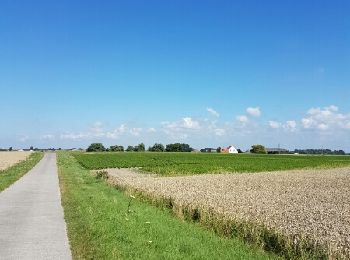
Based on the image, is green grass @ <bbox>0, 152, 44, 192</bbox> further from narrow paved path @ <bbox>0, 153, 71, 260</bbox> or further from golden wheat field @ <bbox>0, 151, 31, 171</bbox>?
narrow paved path @ <bbox>0, 153, 71, 260</bbox>

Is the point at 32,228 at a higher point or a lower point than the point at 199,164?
lower

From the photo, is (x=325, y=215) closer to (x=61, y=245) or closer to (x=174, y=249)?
(x=174, y=249)

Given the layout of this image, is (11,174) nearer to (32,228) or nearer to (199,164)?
(32,228)

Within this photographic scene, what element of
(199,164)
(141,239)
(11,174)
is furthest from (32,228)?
(199,164)

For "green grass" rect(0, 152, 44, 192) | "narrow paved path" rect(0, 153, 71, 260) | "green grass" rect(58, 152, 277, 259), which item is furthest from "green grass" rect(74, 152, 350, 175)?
"green grass" rect(58, 152, 277, 259)

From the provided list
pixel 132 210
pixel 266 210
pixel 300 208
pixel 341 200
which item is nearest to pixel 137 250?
A: pixel 132 210

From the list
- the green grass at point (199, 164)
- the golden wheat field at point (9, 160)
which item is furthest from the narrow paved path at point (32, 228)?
the golden wheat field at point (9, 160)

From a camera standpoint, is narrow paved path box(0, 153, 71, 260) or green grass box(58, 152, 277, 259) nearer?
narrow paved path box(0, 153, 71, 260)

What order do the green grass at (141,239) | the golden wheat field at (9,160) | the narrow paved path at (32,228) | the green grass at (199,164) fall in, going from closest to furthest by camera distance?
the narrow paved path at (32,228), the green grass at (141,239), the green grass at (199,164), the golden wheat field at (9,160)

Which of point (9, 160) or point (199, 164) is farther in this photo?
point (9, 160)

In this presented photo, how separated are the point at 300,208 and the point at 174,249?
10.8 meters

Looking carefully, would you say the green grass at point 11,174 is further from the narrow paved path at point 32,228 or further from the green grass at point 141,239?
the green grass at point 141,239

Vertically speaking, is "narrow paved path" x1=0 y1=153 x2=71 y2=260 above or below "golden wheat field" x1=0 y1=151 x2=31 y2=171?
below

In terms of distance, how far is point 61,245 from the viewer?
1073cm
